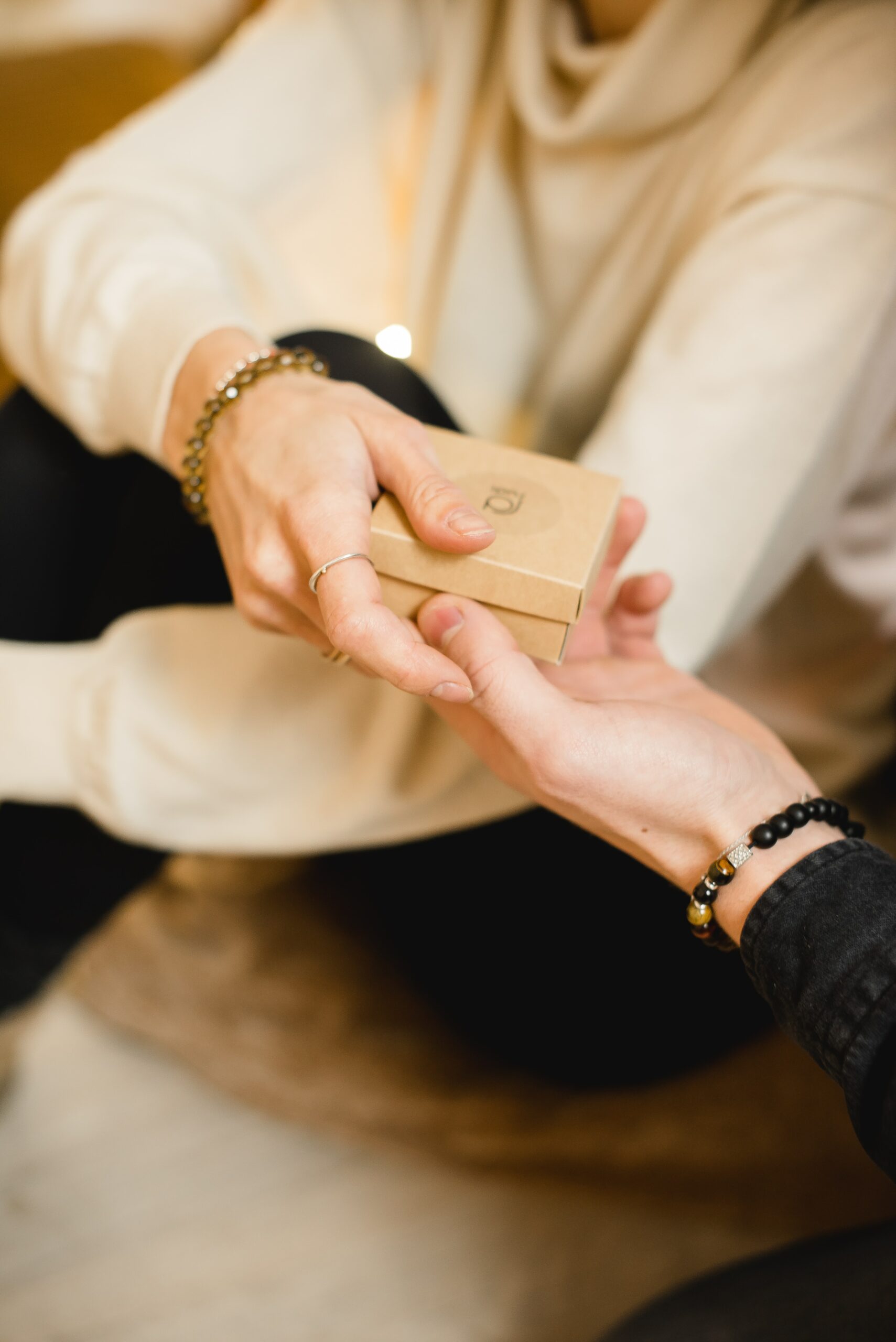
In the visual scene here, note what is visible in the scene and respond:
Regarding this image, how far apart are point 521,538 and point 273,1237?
2.48 ft

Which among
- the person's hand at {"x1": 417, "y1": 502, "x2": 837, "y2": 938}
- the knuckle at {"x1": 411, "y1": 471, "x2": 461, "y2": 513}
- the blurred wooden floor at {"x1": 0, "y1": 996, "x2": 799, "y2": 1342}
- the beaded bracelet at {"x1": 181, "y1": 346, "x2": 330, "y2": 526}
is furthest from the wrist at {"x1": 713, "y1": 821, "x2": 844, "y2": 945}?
the blurred wooden floor at {"x1": 0, "y1": 996, "x2": 799, "y2": 1342}

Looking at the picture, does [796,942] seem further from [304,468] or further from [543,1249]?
[543,1249]

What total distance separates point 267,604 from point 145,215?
42 cm

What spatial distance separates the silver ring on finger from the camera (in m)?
0.42

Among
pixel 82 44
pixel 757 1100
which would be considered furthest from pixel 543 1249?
pixel 82 44

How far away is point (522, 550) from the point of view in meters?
0.45

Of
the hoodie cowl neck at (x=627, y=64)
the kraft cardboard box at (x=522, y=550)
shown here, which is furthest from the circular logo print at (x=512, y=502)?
the hoodie cowl neck at (x=627, y=64)

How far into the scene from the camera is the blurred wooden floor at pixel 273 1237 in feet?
2.60

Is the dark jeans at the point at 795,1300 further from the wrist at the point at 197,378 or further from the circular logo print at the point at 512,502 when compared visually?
the wrist at the point at 197,378

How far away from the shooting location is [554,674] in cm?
53

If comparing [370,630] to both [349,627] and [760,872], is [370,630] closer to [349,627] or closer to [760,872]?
[349,627]

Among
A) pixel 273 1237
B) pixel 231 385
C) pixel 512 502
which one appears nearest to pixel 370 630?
pixel 512 502

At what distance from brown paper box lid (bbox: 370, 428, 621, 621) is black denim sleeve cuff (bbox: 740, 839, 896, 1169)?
0.18 metres

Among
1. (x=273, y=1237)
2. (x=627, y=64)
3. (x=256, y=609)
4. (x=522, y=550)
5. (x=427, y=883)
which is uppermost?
(x=627, y=64)
